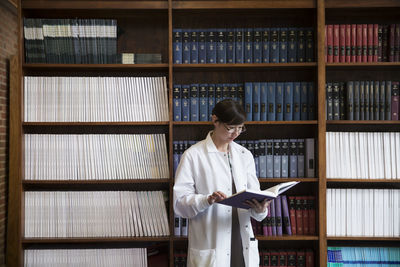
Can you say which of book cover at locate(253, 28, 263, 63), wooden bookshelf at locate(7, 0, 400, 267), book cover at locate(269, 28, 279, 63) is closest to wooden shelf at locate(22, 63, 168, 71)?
wooden bookshelf at locate(7, 0, 400, 267)

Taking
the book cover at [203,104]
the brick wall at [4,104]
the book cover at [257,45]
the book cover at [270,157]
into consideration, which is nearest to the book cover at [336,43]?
the book cover at [257,45]

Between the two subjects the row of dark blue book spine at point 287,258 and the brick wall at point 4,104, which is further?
the row of dark blue book spine at point 287,258

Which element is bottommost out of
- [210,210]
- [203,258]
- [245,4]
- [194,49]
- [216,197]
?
[203,258]

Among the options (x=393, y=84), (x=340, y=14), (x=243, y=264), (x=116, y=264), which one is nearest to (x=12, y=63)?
(x=116, y=264)

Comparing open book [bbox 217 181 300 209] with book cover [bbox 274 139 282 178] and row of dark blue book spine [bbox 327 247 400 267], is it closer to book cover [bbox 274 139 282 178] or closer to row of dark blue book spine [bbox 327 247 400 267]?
book cover [bbox 274 139 282 178]

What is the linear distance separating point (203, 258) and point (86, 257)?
1086 millimetres

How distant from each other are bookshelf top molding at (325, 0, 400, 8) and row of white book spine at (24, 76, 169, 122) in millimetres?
1313

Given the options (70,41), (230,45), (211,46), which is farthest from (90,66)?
(230,45)

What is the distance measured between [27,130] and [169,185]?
1.12 metres

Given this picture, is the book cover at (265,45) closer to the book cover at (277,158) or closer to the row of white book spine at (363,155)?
the book cover at (277,158)

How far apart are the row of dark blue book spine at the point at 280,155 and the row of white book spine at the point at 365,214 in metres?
0.26

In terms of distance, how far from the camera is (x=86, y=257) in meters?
2.75

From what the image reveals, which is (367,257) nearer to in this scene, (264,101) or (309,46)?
(264,101)

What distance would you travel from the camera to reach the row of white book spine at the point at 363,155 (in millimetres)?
2725
